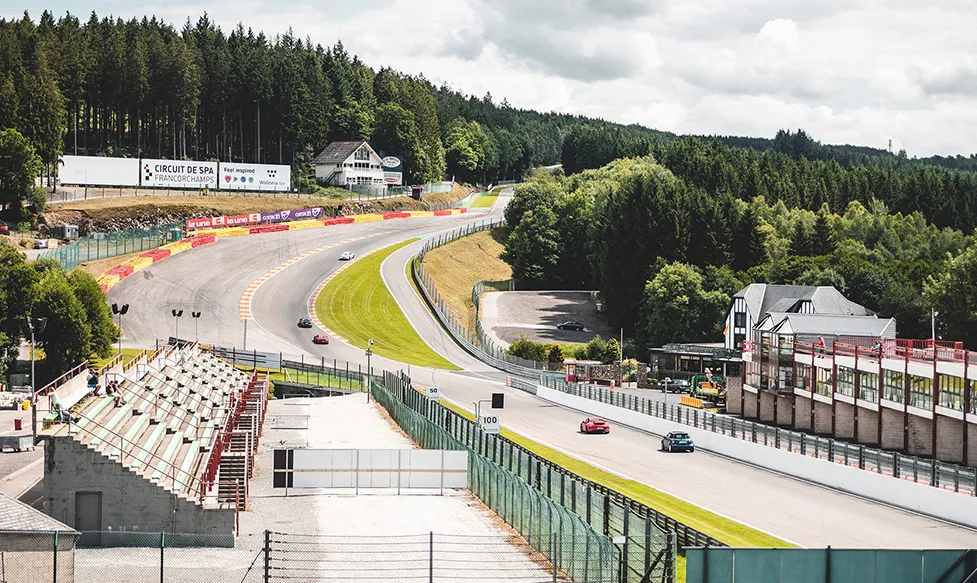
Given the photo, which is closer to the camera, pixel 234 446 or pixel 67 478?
pixel 67 478

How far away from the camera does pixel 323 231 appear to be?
16575cm

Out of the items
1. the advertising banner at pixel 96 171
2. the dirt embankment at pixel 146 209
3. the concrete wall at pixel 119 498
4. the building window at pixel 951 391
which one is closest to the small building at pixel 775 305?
the building window at pixel 951 391

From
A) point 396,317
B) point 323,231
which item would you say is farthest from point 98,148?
point 396,317

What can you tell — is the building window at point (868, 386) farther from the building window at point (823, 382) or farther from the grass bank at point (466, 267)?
the grass bank at point (466, 267)

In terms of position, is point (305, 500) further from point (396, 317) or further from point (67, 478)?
point (396, 317)

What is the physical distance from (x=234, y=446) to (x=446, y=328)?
77839mm

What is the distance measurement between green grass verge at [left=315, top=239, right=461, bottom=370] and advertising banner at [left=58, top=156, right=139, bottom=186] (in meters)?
36.1

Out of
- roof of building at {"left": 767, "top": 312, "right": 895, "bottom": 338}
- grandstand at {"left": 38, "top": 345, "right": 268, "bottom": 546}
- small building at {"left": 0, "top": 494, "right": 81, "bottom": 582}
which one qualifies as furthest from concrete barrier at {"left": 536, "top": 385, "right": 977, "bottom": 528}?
small building at {"left": 0, "top": 494, "right": 81, "bottom": 582}

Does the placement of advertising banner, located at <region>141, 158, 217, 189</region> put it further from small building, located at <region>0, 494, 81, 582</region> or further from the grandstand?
small building, located at <region>0, 494, 81, 582</region>

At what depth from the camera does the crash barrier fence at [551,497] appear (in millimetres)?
27000

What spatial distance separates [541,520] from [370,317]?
93.8 metres

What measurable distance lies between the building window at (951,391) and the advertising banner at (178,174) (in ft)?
402

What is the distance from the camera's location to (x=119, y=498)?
35062mm

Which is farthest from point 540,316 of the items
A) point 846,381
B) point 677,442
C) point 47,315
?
point 677,442
